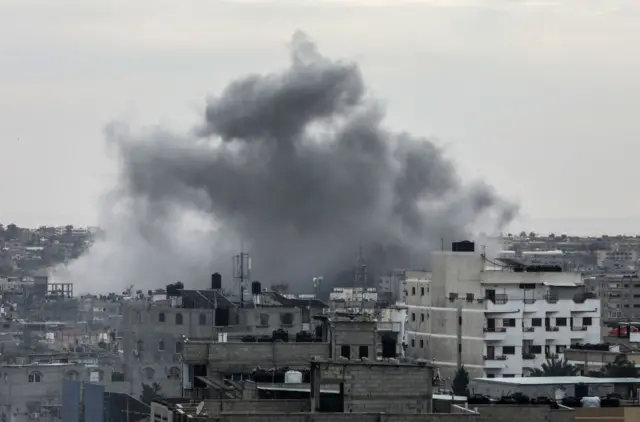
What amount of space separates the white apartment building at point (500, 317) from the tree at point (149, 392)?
211 inches

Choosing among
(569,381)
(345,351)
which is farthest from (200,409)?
(569,381)

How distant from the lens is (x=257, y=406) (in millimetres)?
23234

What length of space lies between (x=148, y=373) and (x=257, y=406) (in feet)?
123

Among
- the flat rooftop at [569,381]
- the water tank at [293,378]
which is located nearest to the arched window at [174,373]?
the flat rooftop at [569,381]

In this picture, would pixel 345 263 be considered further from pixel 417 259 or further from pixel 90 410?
pixel 90 410

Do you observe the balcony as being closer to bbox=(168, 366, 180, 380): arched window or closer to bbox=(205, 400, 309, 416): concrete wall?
bbox=(168, 366, 180, 380): arched window

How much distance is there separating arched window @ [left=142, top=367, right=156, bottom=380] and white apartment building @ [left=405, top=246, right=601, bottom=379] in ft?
25.5

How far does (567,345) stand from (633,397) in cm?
1991

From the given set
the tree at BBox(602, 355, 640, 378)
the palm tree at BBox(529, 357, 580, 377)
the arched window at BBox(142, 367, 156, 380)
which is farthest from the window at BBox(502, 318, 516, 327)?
the tree at BBox(602, 355, 640, 378)

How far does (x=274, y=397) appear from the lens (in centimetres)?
2478

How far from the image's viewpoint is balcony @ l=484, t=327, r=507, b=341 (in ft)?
173

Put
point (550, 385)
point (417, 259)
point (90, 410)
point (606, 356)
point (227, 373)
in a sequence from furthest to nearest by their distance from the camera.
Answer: point (417, 259), point (90, 410), point (606, 356), point (550, 385), point (227, 373)

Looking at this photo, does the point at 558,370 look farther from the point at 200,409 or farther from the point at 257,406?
the point at 200,409

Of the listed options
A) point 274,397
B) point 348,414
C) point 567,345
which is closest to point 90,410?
point 567,345
